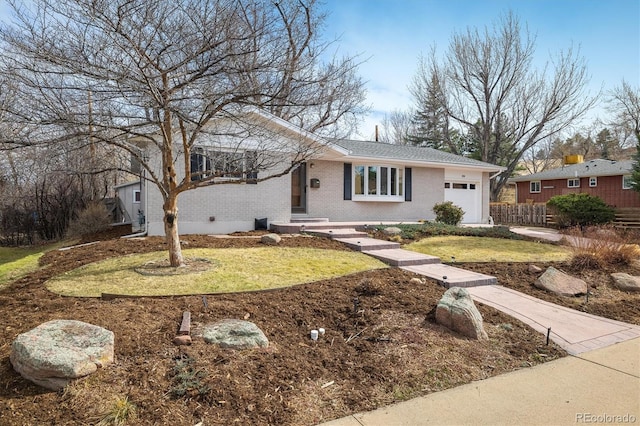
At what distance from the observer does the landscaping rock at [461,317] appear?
168 inches

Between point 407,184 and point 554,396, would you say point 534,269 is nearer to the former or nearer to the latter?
point 554,396

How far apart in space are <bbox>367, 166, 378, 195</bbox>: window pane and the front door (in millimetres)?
2773

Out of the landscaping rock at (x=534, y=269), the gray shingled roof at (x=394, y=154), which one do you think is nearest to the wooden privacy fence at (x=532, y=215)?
the gray shingled roof at (x=394, y=154)

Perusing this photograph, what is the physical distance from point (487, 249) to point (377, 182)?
6728 millimetres

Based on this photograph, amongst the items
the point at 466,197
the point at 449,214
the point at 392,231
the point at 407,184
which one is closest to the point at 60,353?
the point at 392,231

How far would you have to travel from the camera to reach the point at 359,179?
51.3ft

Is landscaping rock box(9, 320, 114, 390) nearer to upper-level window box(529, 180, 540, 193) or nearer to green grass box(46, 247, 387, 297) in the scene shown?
green grass box(46, 247, 387, 297)

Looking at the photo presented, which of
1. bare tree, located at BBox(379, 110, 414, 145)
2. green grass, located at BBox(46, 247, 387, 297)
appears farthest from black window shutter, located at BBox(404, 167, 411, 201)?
bare tree, located at BBox(379, 110, 414, 145)

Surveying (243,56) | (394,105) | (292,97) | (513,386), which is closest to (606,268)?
(513,386)

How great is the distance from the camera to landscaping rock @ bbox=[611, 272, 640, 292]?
6.67 metres

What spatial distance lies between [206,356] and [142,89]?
3.34m

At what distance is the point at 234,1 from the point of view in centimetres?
539

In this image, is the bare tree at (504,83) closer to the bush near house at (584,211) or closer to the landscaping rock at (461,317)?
the bush near house at (584,211)

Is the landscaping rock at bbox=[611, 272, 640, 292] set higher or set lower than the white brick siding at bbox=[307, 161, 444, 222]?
lower
